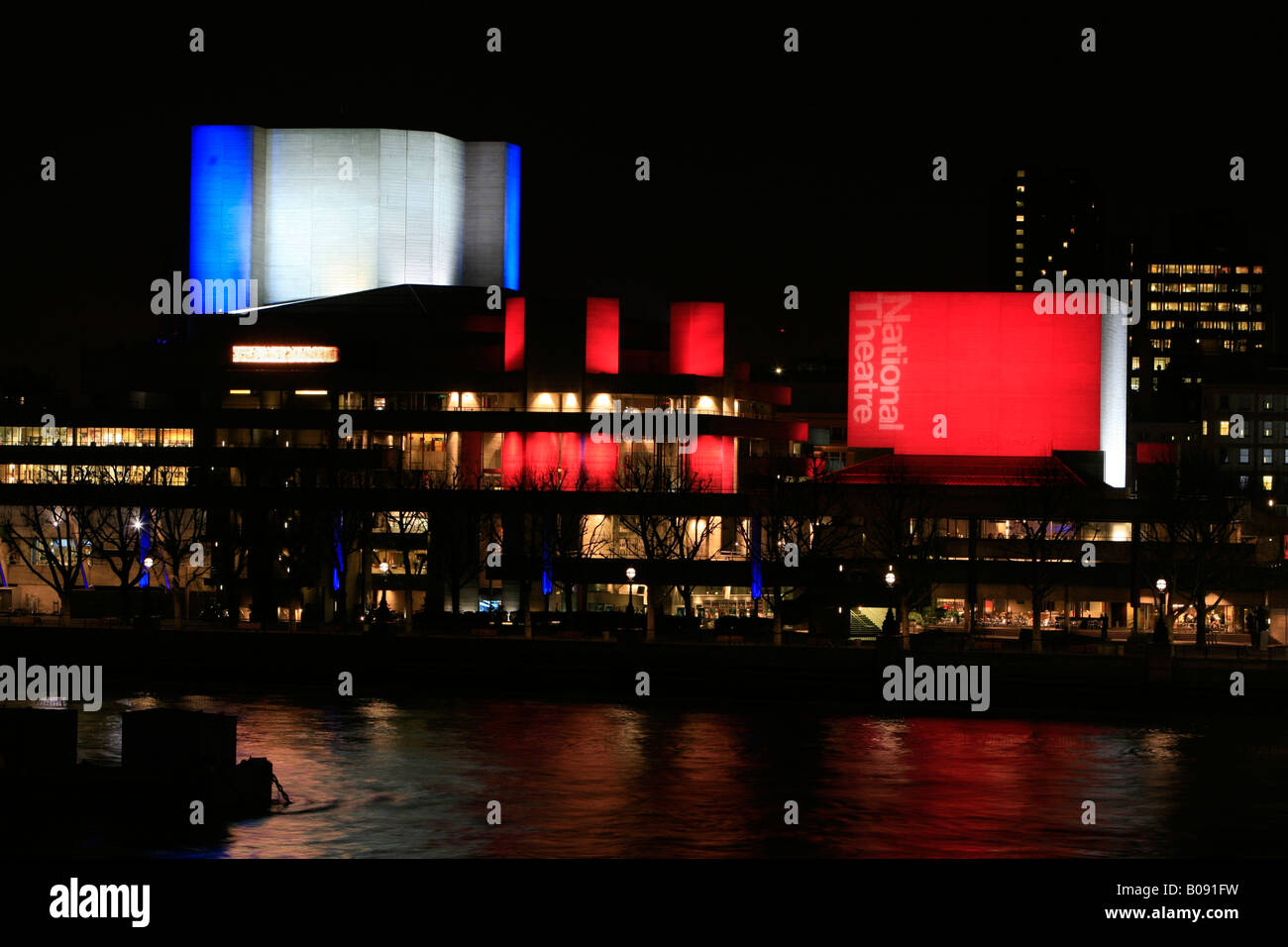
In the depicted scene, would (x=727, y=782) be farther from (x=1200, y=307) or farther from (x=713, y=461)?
(x=1200, y=307)

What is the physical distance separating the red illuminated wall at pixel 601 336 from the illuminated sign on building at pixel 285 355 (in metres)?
14.3

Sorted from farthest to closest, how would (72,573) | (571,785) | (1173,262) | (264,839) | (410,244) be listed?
1. (1173,262)
2. (410,244)
3. (72,573)
4. (571,785)
5. (264,839)

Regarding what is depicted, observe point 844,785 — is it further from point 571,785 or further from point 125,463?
point 125,463

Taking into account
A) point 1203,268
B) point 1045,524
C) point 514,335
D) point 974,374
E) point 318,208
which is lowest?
point 1045,524

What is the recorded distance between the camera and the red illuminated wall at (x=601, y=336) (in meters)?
86.6

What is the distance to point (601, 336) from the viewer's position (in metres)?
87.0

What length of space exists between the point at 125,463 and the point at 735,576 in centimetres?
3271

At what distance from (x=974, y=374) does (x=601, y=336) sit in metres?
19.9

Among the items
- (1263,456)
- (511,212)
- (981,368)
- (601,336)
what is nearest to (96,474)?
(601,336)

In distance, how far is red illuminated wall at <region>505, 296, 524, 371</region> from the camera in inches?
3442

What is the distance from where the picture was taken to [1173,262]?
19962 cm

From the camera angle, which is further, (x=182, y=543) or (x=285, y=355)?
(x=285, y=355)

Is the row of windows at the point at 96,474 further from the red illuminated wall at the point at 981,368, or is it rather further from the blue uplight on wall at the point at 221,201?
the red illuminated wall at the point at 981,368
